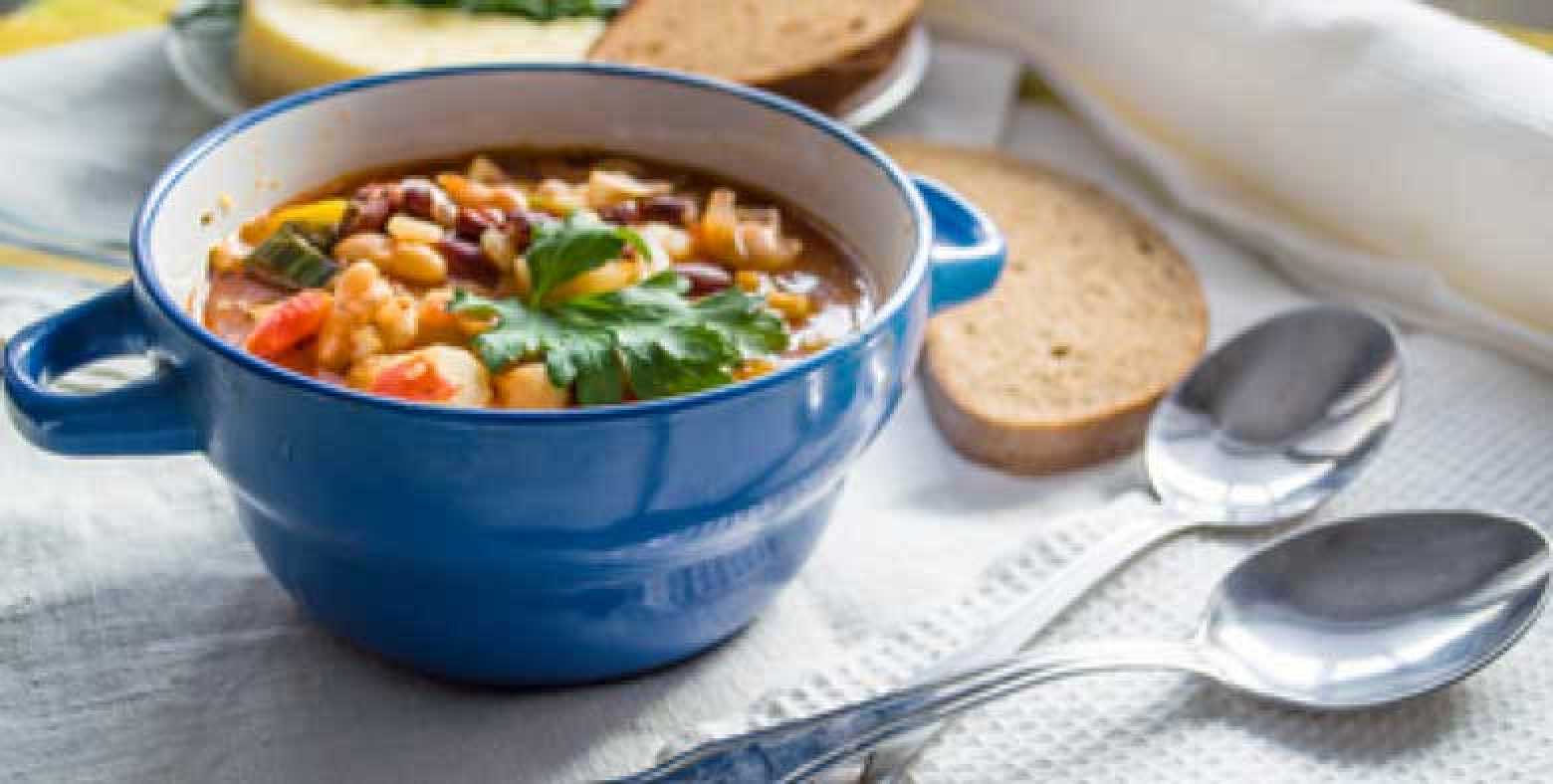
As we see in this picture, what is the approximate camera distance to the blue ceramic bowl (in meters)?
1.54

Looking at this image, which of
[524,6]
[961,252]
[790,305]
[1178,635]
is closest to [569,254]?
[790,305]

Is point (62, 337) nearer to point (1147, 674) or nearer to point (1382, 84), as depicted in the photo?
point (1147, 674)

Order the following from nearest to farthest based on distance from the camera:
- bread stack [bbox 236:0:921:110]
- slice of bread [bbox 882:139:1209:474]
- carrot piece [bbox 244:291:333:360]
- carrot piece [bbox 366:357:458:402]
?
carrot piece [bbox 366:357:458:402] < carrot piece [bbox 244:291:333:360] < slice of bread [bbox 882:139:1209:474] < bread stack [bbox 236:0:921:110]

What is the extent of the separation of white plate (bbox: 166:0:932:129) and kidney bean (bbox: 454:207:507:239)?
1037 mm

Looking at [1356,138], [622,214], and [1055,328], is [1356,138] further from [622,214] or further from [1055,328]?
[622,214]

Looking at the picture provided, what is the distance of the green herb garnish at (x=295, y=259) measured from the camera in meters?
1.88

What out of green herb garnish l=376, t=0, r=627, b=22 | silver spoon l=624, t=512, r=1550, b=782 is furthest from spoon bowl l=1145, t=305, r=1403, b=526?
green herb garnish l=376, t=0, r=627, b=22

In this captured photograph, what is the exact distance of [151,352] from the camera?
1731 mm

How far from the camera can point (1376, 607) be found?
1930 millimetres

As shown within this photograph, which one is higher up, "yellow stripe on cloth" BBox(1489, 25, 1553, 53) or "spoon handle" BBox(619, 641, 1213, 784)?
"yellow stripe on cloth" BBox(1489, 25, 1553, 53)

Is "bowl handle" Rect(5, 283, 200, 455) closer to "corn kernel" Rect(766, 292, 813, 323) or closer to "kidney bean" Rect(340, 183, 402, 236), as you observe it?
"kidney bean" Rect(340, 183, 402, 236)

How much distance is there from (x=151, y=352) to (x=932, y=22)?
2.02 meters

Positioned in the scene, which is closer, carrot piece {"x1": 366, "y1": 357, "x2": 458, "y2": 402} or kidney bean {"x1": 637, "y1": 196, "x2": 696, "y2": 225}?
carrot piece {"x1": 366, "y1": 357, "x2": 458, "y2": 402}

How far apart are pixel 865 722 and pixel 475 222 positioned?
2.29ft
